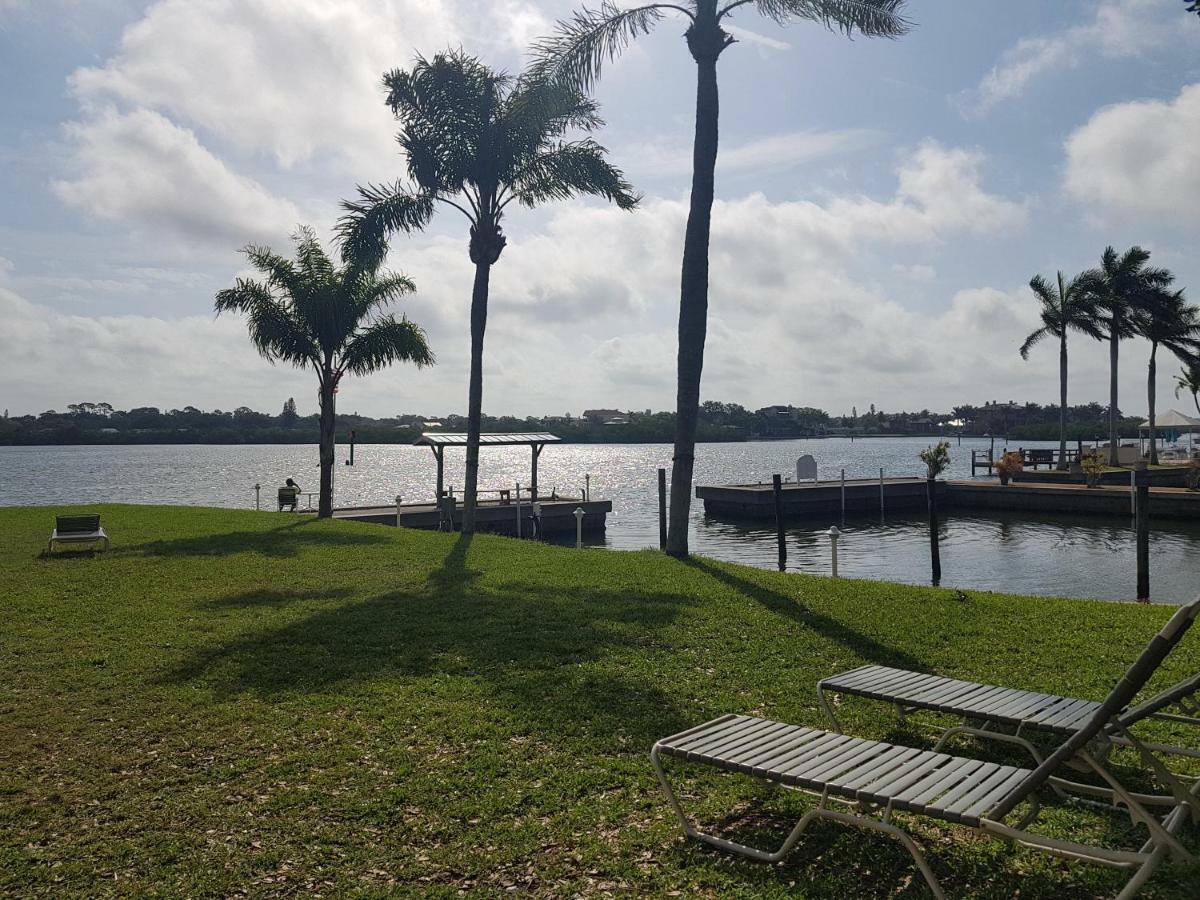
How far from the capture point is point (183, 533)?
18.7 m

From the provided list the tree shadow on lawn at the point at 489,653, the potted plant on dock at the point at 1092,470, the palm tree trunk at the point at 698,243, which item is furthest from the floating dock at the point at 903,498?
the tree shadow on lawn at the point at 489,653

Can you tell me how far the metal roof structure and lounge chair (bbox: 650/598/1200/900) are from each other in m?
20.8

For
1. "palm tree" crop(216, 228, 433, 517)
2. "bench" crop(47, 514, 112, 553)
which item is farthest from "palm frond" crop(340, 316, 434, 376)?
"bench" crop(47, 514, 112, 553)

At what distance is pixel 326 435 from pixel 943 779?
24584mm

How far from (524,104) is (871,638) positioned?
12418mm

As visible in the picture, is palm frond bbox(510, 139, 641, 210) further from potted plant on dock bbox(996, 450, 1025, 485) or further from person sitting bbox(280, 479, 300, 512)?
potted plant on dock bbox(996, 450, 1025, 485)

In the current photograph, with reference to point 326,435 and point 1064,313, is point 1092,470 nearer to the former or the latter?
point 1064,313

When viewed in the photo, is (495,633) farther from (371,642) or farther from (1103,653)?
(1103,653)

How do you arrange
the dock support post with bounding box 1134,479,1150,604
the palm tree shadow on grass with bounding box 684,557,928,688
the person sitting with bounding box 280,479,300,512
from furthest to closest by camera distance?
the person sitting with bounding box 280,479,300,512 < the dock support post with bounding box 1134,479,1150,604 < the palm tree shadow on grass with bounding box 684,557,928,688

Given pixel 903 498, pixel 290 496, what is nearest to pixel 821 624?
pixel 290 496

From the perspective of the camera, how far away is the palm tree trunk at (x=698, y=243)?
14.8 meters

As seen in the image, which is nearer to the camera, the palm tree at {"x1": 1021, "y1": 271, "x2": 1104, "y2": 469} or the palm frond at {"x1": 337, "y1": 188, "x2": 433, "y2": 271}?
the palm frond at {"x1": 337, "y1": 188, "x2": 433, "y2": 271}

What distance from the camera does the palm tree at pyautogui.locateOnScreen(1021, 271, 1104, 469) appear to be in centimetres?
5112

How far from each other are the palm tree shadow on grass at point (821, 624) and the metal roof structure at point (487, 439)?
1367 cm
